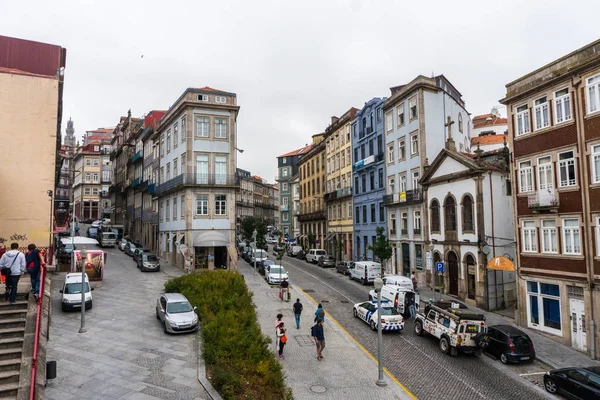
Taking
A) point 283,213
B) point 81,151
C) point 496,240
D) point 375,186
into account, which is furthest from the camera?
point 81,151

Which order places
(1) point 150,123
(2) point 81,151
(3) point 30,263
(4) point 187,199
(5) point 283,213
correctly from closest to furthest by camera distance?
(3) point 30,263 → (4) point 187,199 → (1) point 150,123 → (5) point 283,213 → (2) point 81,151

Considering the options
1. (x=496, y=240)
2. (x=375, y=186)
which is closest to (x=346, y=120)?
(x=375, y=186)

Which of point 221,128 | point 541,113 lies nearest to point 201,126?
point 221,128

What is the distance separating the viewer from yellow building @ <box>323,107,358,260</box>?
167ft

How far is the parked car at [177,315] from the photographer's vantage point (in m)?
18.2

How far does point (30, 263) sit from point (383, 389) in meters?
12.9

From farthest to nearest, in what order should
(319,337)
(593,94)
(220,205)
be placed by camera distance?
(220,205) → (593,94) → (319,337)

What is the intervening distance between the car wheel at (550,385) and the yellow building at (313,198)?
43.6 m

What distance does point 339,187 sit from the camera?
5366cm

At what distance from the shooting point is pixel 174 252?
41344mm

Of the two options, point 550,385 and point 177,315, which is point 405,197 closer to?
point 550,385

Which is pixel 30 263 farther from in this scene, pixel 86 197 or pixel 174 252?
pixel 86 197

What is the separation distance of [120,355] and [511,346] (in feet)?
52.3

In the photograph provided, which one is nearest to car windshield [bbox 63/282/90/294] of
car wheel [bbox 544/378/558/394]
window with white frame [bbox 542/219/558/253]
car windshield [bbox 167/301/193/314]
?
car windshield [bbox 167/301/193/314]
